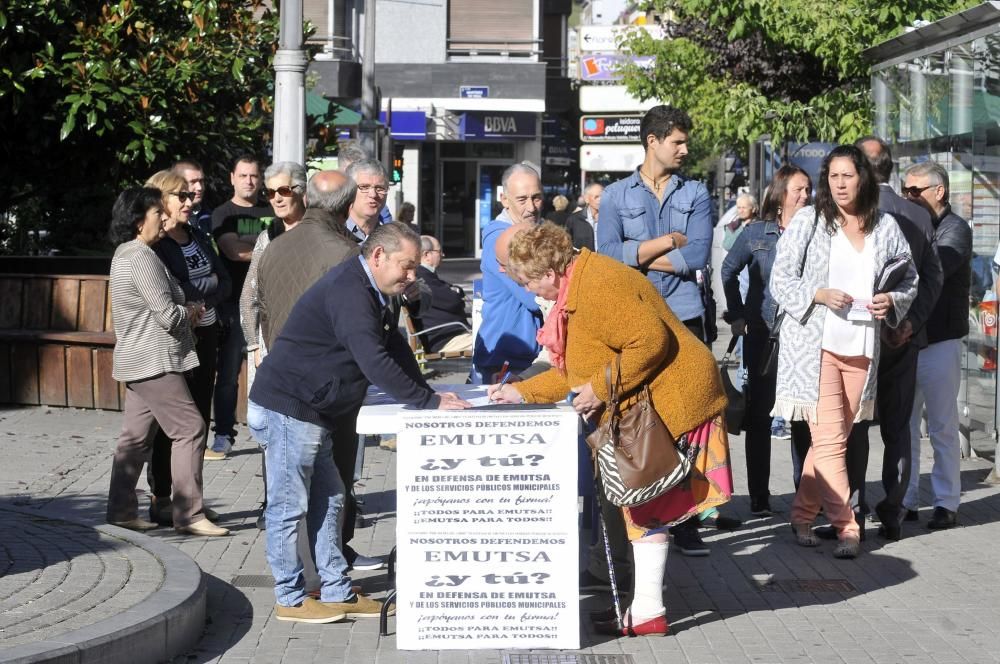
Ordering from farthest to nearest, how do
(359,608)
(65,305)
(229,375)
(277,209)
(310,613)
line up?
1. (65,305)
2. (229,375)
3. (277,209)
4. (359,608)
5. (310,613)

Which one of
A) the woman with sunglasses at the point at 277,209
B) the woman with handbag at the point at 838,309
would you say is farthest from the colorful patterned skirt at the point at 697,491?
the woman with sunglasses at the point at 277,209

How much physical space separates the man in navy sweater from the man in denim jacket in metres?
1.79

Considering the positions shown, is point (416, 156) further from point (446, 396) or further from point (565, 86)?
point (446, 396)

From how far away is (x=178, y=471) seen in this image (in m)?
7.87

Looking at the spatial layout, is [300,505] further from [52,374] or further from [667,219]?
[52,374]

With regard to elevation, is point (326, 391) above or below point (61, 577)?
above

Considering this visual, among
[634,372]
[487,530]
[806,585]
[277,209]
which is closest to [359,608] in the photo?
[487,530]

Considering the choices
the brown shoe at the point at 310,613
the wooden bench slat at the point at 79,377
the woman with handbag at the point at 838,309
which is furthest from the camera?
the wooden bench slat at the point at 79,377

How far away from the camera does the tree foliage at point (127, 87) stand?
41.1 ft

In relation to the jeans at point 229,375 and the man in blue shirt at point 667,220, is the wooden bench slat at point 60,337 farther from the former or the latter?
the man in blue shirt at point 667,220

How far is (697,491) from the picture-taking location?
20.4 feet

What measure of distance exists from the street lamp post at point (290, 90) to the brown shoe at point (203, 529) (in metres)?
4.13

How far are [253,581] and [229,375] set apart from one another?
141 inches

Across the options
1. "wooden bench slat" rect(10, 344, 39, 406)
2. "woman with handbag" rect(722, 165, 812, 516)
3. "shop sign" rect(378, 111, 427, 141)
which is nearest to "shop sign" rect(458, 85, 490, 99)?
"shop sign" rect(378, 111, 427, 141)
